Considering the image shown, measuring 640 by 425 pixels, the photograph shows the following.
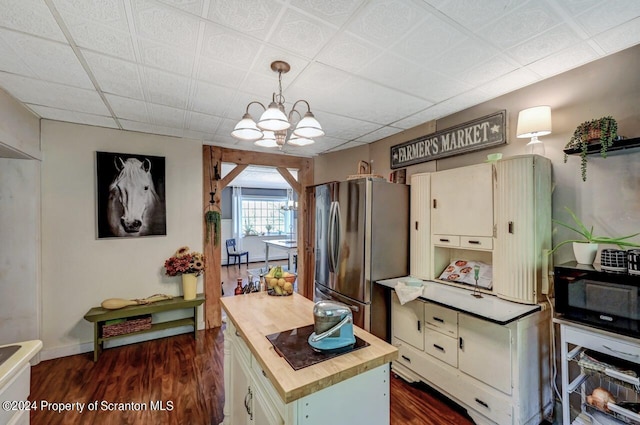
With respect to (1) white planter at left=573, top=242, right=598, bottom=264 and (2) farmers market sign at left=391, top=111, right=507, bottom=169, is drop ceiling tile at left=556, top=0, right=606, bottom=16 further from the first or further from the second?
(1) white planter at left=573, top=242, right=598, bottom=264

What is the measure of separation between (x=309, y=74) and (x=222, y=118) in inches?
50.1

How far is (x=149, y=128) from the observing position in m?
3.09

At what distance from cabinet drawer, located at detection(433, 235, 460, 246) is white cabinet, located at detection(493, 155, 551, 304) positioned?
385 millimetres

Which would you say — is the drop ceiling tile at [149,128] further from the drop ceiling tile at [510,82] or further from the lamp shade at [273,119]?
the drop ceiling tile at [510,82]

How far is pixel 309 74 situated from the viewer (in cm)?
189

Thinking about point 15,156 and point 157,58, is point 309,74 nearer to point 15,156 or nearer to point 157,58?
point 157,58

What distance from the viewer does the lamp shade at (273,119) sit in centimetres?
152

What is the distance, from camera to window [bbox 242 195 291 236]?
29.1 feet

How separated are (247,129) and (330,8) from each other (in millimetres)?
808

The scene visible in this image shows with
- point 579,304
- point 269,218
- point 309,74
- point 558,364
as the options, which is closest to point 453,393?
point 558,364

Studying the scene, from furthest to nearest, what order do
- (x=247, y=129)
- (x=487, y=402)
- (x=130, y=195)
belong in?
(x=130, y=195) → (x=487, y=402) → (x=247, y=129)

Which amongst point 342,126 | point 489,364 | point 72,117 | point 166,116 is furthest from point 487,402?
point 72,117

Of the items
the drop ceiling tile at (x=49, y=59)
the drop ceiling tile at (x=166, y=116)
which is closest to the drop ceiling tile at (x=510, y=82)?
the drop ceiling tile at (x=166, y=116)

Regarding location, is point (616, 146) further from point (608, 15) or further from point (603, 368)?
point (603, 368)
